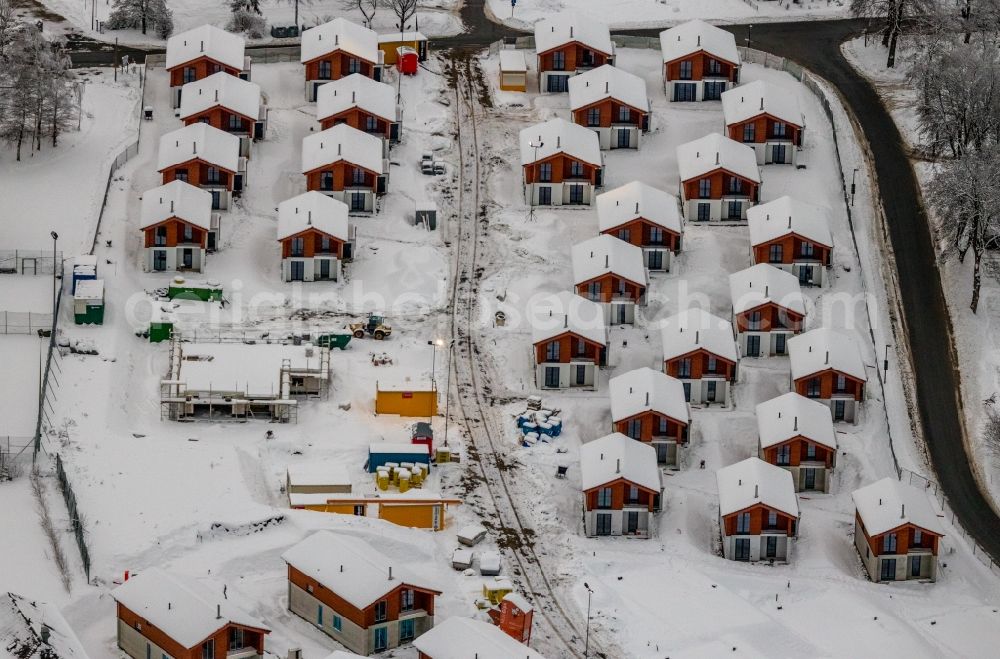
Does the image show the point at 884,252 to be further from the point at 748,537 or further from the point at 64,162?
the point at 64,162

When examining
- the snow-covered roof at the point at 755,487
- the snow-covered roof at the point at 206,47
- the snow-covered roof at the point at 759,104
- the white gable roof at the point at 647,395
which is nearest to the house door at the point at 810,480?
the snow-covered roof at the point at 755,487

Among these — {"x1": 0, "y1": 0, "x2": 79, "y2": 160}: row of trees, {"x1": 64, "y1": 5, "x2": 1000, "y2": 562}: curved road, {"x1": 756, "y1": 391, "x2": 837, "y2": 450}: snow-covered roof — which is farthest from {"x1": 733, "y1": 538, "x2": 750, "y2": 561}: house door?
{"x1": 0, "y1": 0, "x2": 79, "y2": 160}: row of trees

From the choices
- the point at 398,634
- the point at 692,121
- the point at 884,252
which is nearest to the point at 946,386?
the point at 884,252

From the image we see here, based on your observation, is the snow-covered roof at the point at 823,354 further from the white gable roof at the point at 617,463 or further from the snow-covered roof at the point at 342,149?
the snow-covered roof at the point at 342,149

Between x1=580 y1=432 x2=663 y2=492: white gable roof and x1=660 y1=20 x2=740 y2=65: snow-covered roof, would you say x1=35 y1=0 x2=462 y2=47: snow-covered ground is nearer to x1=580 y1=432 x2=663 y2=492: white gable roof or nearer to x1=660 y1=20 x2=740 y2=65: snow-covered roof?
x1=660 y1=20 x2=740 y2=65: snow-covered roof

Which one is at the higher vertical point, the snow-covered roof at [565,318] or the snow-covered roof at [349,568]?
the snow-covered roof at [565,318]

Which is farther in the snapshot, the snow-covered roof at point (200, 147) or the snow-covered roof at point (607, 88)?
the snow-covered roof at point (607, 88)

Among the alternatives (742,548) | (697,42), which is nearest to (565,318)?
(742,548)
